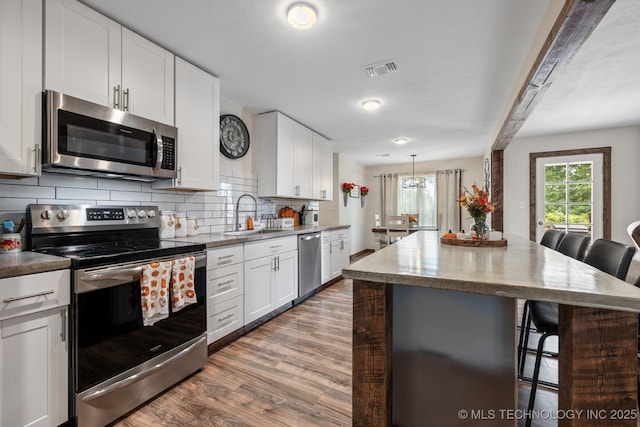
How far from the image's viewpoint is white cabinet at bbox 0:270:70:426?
1181 millimetres

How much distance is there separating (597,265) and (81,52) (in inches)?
124

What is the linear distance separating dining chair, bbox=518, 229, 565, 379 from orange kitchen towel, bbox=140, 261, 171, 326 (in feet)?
7.18

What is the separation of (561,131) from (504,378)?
15.4 ft

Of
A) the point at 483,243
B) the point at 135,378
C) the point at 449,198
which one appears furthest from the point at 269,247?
the point at 449,198

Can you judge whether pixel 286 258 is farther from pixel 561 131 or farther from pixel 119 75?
pixel 561 131

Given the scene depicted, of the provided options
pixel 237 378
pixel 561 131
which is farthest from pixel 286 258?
pixel 561 131

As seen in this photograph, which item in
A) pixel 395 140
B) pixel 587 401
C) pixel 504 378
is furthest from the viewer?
pixel 395 140

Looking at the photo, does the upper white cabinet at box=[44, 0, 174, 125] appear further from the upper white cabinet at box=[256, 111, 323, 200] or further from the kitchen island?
the kitchen island

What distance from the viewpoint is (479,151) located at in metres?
5.78

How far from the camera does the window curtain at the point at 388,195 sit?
7.11m

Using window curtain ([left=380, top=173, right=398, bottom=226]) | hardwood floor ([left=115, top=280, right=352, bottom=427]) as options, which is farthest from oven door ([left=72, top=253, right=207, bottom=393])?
window curtain ([left=380, top=173, right=398, bottom=226])

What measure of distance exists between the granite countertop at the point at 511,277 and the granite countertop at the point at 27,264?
4.36ft

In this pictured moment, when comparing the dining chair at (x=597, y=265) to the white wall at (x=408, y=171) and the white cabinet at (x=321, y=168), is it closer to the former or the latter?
the white cabinet at (x=321, y=168)

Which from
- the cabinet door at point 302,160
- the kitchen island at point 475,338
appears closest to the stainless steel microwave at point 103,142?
the kitchen island at point 475,338
